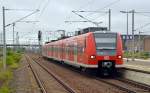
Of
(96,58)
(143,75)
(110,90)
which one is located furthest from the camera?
(96,58)

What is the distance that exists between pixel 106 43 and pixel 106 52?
65 centimetres

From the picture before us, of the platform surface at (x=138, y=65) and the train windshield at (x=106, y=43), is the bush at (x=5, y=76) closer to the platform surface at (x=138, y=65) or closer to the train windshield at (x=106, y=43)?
the train windshield at (x=106, y=43)

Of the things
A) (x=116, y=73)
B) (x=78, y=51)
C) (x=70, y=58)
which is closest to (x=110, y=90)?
(x=116, y=73)

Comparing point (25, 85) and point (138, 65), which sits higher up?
point (138, 65)

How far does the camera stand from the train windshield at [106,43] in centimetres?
2708

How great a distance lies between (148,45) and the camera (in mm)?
125875

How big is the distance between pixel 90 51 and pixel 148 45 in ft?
331

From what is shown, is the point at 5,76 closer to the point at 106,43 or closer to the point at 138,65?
the point at 106,43

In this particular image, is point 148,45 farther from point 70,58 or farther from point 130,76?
point 130,76

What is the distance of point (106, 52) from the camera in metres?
27.0

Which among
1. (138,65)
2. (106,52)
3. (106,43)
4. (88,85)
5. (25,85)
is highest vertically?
(106,43)

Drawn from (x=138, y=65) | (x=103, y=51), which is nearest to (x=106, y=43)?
(x=103, y=51)

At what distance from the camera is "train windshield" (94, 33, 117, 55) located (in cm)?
2708

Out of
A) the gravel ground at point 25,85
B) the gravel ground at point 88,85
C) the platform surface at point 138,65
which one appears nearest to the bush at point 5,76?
the gravel ground at point 25,85
